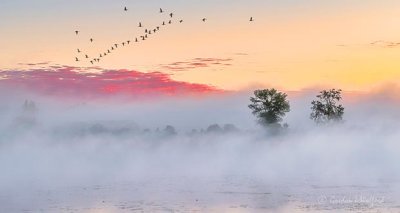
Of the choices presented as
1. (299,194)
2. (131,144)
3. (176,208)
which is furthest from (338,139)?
(176,208)

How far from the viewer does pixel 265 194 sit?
60938 millimetres

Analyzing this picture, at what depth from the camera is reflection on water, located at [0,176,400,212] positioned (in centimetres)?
5091

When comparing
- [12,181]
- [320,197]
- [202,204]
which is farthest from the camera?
[12,181]

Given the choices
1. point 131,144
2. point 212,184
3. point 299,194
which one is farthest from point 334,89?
point 299,194

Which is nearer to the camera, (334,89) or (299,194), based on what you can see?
(299,194)

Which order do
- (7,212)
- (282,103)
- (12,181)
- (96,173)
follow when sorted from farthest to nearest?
(282,103) → (96,173) → (12,181) → (7,212)

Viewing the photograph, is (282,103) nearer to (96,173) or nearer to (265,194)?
→ (96,173)

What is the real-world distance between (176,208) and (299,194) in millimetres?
14848

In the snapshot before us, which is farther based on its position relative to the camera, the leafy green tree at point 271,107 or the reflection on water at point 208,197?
the leafy green tree at point 271,107

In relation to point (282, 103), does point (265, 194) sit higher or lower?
lower

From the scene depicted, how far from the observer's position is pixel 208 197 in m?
59.3

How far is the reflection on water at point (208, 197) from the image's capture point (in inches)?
2004

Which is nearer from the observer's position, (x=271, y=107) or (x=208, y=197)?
(x=208, y=197)

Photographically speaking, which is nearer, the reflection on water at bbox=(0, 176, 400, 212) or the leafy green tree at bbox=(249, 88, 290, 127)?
the reflection on water at bbox=(0, 176, 400, 212)
